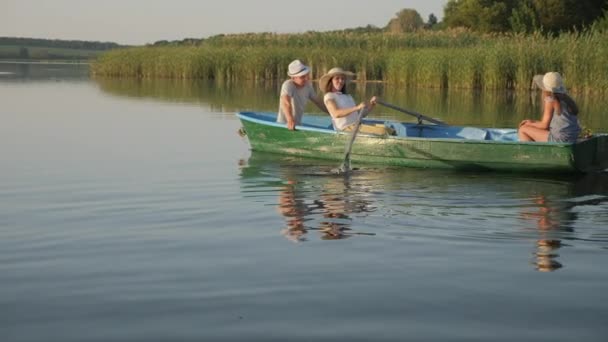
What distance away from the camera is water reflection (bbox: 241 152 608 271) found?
22.2 feet

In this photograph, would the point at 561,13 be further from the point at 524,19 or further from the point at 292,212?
the point at 292,212

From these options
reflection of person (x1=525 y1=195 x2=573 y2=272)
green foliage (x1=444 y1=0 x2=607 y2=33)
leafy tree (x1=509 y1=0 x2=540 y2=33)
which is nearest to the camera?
reflection of person (x1=525 y1=195 x2=573 y2=272)

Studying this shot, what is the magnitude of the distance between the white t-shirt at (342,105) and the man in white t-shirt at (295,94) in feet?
1.92

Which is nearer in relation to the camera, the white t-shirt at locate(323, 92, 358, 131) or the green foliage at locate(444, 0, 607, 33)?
the white t-shirt at locate(323, 92, 358, 131)

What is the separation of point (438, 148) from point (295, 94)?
2.12 metres

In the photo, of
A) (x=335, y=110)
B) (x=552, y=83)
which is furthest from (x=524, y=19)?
(x=552, y=83)

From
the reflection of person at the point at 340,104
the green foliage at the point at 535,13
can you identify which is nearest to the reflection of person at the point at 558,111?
the reflection of person at the point at 340,104

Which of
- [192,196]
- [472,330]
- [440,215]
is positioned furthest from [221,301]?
[192,196]

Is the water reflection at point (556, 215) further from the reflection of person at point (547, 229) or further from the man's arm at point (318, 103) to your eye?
the man's arm at point (318, 103)

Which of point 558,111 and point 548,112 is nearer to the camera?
point 558,111

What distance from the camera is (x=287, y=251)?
6285 mm

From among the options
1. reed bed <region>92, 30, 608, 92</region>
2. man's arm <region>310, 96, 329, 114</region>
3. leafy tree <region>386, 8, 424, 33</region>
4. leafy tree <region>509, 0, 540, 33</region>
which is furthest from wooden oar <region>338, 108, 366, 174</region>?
leafy tree <region>386, 8, 424, 33</region>

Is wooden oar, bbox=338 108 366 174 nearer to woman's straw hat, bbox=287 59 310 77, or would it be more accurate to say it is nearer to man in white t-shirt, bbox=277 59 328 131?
man in white t-shirt, bbox=277 59 328 131

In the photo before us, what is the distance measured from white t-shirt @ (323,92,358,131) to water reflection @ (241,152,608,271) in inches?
18.4
